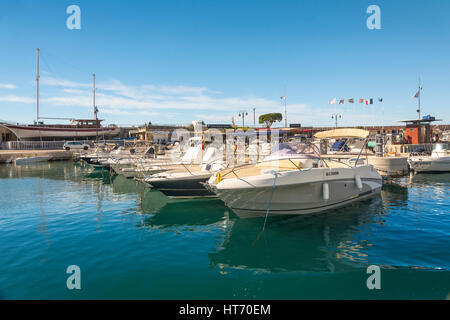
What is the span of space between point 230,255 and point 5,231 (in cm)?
875

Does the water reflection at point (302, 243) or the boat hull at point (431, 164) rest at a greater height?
the boat hull at point (431, 164)

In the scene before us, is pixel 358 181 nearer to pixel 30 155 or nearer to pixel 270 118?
pixel 30 155

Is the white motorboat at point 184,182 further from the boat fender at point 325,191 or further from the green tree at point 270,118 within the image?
the green tree at point 270,118

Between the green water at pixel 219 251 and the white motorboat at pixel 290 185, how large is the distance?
61 centimetres

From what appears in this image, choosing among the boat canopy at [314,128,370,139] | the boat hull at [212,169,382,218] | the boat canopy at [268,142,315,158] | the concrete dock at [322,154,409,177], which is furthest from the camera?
the concrete dock at [322,154,409,177]

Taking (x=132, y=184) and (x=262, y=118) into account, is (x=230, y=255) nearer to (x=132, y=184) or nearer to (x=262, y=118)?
(x=132, y=184)

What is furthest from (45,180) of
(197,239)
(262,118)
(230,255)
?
(262,118)

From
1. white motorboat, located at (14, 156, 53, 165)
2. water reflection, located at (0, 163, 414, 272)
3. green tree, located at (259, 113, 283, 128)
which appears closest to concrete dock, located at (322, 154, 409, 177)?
water reflection, located at (0, 163, 414, 272)

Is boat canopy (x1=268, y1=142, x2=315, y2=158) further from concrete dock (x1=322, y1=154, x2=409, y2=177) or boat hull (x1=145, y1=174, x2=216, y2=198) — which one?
concrete dock (x1=322, y1=154, x2=409, y2=177)

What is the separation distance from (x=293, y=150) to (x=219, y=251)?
571cm

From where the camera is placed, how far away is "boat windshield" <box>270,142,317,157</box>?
1109 cm

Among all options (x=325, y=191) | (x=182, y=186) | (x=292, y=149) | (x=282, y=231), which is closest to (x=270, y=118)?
(x=182, y=186)

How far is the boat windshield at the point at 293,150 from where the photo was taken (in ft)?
36.4

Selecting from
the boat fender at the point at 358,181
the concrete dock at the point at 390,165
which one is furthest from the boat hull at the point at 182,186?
the concrete dock at the point at 390,165
